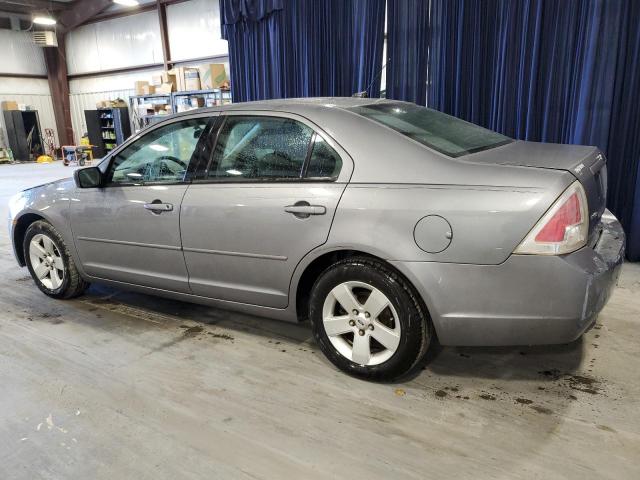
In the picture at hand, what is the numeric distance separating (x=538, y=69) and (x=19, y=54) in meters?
21.9

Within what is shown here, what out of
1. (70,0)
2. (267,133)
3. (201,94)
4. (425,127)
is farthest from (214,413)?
(70,0)

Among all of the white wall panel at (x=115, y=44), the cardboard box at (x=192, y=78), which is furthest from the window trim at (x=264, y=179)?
the white wall panel at (x=115, y=44)

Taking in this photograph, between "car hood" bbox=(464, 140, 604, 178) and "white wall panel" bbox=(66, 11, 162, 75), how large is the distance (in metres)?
16.9

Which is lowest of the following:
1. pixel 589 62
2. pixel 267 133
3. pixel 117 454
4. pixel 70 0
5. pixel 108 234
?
pixel 117 454

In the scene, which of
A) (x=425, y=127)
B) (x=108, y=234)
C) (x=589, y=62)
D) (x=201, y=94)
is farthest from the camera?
(x=201, y=94)

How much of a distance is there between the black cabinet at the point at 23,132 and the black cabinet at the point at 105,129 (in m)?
3.20

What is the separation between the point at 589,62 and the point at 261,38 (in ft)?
13.6

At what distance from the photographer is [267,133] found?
268 centimetres

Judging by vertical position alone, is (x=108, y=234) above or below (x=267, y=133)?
below

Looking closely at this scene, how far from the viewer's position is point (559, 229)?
194cm

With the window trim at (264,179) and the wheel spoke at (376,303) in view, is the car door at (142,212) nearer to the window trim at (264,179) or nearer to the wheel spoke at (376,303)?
the window trim at (264,179)

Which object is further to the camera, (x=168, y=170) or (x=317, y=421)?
(x=168, y=170)

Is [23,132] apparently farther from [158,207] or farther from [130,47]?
[158,207]

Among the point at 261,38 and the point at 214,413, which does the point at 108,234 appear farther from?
the point at 261,38
